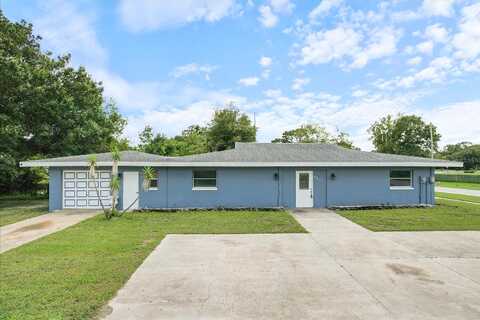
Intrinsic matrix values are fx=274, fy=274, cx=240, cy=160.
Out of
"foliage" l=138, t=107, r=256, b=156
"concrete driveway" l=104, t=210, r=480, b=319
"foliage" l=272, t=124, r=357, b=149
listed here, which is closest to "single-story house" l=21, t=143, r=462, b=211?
"concrete driveway" l=104, t=210, r=480, b=319

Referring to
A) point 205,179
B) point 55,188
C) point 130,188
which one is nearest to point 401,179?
point 205,179

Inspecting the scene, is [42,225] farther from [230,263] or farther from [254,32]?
[254,32]

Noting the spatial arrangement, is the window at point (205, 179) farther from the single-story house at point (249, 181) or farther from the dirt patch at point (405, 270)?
the dirt patch at point (405, 270)

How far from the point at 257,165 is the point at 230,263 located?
767 centimetres

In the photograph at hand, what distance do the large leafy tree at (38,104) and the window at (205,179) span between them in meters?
9.65

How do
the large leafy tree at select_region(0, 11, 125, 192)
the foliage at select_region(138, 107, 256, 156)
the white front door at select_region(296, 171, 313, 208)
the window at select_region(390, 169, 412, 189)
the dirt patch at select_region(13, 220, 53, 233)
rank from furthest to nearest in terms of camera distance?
the foliage at select_region(138, 107, 256, 156), the large leafy tree at select_region(0, 11, 125, 192), the window at select_region(390, 169, 412, 189), the white front door at select_region(296, 171, 313, 208), the dirt patch at select_region(13, 220, 53, 233)

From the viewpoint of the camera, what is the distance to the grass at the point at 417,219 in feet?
30.2

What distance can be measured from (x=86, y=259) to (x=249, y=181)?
8.74 meters

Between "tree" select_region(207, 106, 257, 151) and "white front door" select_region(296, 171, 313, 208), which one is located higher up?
"tree" select_region(207, 106, 257, 151)

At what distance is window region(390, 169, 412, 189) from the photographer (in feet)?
46.8

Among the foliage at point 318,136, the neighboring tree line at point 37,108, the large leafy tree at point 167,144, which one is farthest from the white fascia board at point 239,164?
the foliage at point 318,136

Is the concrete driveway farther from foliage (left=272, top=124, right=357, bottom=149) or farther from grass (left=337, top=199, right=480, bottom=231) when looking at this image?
foliage (left=272, top=124, right=357, bottom=149)

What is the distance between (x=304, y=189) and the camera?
1386 cm

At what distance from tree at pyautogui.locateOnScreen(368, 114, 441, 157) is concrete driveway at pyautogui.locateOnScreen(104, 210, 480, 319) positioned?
141 ft
